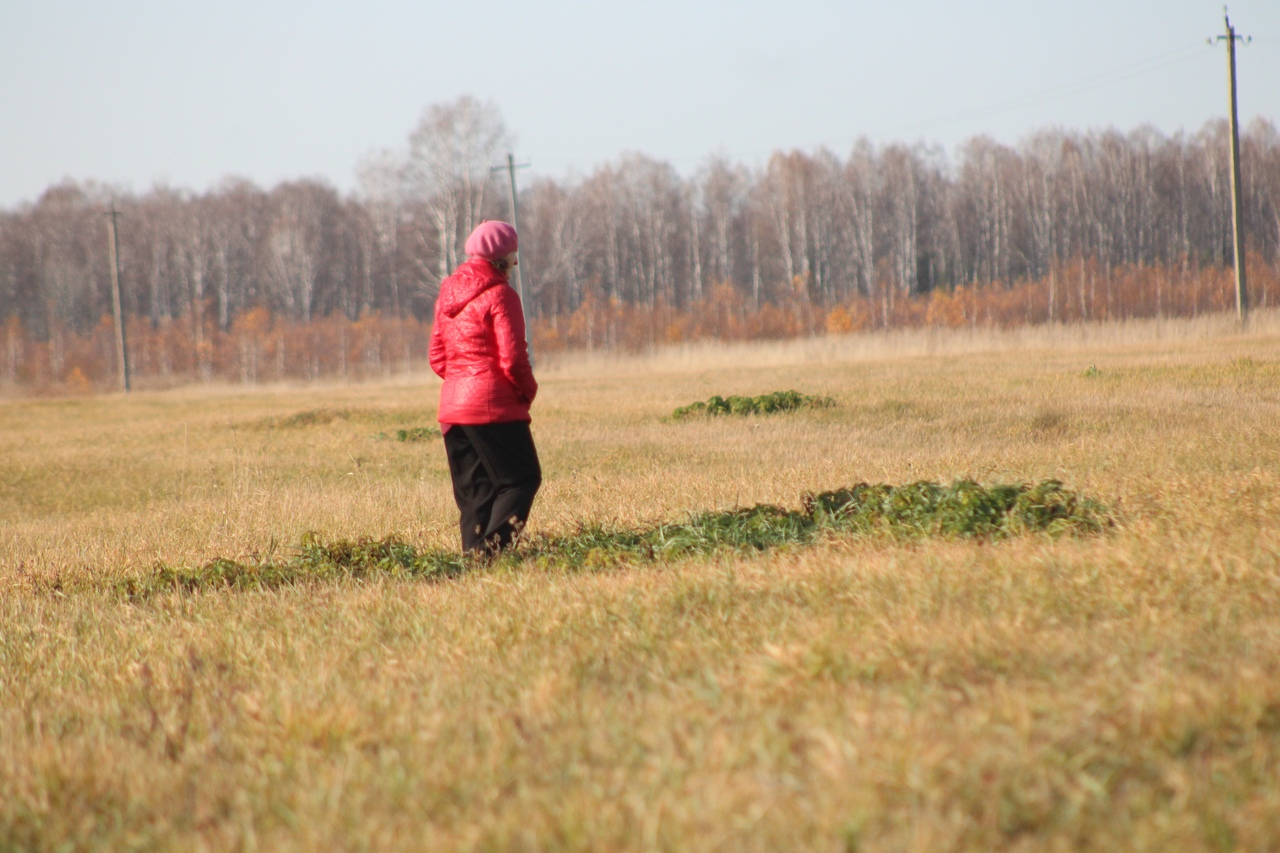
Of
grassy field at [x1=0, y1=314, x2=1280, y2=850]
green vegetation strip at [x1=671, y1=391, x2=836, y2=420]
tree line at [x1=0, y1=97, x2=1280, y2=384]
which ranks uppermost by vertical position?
tree line at [x1=0, y1=97, x2=1280, y2=384]

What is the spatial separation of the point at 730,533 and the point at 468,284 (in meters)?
1.95

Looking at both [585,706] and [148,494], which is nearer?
[585,706]

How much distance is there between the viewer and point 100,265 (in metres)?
64.8

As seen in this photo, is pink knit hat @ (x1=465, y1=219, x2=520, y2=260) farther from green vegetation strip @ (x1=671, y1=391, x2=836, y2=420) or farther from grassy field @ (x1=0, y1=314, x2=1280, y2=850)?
green vegetation strip @ (x1=671, y1=391, x2=836, y2=420)

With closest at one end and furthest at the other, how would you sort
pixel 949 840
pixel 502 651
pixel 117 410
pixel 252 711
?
pixel 949 840, pixel 252 711, pixel 502 651, pixel 117 410

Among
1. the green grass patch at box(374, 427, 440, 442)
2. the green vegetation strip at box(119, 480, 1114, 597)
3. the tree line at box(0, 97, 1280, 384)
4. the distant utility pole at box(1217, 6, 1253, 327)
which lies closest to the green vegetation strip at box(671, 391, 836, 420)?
the green grass patch at box(374, 427, 440, 442)

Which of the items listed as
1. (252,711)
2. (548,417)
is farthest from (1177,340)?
(252,711)

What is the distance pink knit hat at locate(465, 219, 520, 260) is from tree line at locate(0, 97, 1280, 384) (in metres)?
50.4

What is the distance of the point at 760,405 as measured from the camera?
14352 millimetres

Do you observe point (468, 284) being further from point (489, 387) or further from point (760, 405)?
point (760, 405)

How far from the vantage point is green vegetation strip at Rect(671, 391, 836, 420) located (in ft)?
46.9

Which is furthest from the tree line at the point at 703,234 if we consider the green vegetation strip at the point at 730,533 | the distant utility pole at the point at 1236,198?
the green vegetation strip at the point at 730,533

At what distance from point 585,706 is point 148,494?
31.3 feet

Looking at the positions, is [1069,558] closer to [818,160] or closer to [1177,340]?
[1177,340]
